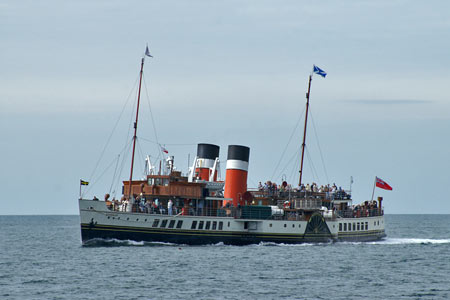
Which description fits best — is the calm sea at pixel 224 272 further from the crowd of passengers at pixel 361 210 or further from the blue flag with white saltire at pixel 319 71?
the blue flag with white saltire at pixel 319 71

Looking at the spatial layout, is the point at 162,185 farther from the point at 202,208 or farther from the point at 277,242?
the point at 277,242

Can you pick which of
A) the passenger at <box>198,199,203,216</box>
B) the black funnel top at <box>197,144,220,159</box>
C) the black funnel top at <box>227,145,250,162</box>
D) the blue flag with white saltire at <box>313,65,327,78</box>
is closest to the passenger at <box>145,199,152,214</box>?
the passenger at <box>198,199,203,216</box>

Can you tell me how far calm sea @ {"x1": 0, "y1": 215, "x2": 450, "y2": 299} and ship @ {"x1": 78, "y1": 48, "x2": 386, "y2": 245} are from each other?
1.05 meters

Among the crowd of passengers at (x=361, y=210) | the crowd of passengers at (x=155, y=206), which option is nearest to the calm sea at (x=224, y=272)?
the crowd of passengers at (x=155, y=206)

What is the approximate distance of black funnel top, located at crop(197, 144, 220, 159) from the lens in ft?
230

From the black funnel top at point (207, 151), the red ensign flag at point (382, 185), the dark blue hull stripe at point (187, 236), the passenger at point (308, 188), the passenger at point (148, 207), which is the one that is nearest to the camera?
the dark blue hull stripe at point (187, 236)

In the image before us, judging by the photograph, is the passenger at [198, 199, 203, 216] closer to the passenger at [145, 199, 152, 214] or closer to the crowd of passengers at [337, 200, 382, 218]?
the passenger at [145, 199, 152, 214]

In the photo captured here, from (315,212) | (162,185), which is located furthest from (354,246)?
(162,185)

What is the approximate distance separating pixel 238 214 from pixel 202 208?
9.67ft

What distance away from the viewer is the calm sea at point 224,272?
41469mm

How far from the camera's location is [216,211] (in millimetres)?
63000

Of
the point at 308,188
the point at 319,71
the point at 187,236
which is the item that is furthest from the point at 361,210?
the point at 187,236

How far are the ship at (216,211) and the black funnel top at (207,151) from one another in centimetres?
126

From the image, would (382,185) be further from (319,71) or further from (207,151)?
(207,151)
